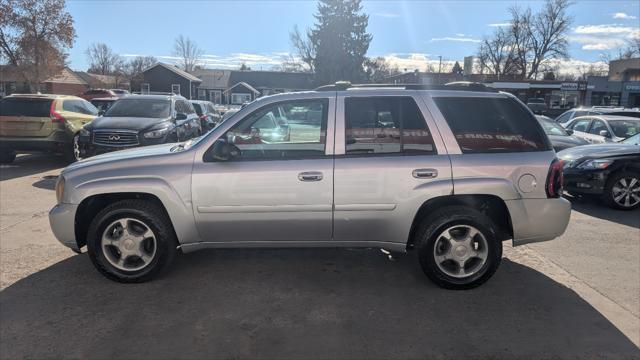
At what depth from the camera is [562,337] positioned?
3.57m

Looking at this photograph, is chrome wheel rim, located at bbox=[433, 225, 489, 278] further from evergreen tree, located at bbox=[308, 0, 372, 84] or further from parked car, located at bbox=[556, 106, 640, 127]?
evergreen tree, located at bbox=[308, 0, 372, 84]

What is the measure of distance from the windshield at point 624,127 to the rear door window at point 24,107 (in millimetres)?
13640

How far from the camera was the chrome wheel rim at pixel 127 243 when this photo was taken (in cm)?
440

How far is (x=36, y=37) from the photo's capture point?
33.2 m

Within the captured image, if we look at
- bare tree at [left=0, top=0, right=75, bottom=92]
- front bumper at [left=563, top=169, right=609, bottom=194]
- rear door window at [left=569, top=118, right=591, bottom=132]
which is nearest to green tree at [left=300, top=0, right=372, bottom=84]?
bare tree at [left=0, top=0, right=75, bottom=92]

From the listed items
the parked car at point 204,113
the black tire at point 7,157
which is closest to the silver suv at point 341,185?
the black tire at point 7,157

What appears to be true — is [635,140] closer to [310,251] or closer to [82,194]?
[310,251]

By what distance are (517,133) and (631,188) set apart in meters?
4.93

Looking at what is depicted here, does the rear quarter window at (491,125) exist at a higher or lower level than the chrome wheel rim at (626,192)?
higher

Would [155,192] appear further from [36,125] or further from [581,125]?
[581,125]

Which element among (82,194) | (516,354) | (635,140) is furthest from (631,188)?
(82,194)

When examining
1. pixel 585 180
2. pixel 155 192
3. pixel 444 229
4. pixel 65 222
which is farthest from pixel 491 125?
pixel 585 180

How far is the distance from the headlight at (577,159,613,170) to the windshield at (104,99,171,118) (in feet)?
29.6

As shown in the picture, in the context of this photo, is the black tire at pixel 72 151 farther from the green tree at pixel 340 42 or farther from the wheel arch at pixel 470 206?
the green tree at pixel 340 42
